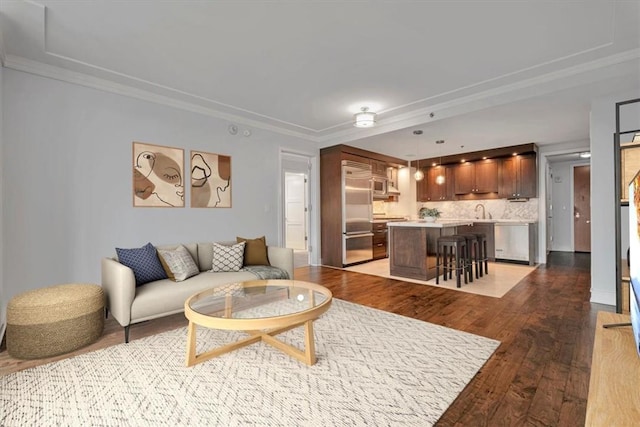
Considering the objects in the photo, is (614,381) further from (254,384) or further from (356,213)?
(356,213)

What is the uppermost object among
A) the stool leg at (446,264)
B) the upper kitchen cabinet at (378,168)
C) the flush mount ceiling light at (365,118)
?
the flush mount ceiling light at (365,118)

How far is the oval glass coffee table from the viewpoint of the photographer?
6.72 ft

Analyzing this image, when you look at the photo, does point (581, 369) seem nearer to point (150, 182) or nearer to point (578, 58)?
point (578, 58)

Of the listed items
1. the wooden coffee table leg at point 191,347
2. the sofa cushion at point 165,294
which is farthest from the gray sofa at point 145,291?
the wooden coffee table leg at point 191,347

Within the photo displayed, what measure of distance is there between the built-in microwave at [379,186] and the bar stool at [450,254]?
2.39m

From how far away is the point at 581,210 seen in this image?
7754 mm

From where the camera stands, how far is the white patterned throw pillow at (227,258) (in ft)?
12.3

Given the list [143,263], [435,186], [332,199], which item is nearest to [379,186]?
[332,199]

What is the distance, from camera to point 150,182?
156 inches

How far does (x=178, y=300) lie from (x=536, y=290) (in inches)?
181

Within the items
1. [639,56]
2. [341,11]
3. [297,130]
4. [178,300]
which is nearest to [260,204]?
[297,130]

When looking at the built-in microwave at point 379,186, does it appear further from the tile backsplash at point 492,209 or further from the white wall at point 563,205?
the white wall at point 563,205

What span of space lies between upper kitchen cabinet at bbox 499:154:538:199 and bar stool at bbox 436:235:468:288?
2.69 m

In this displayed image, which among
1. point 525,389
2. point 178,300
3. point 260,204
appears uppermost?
point 260,204
